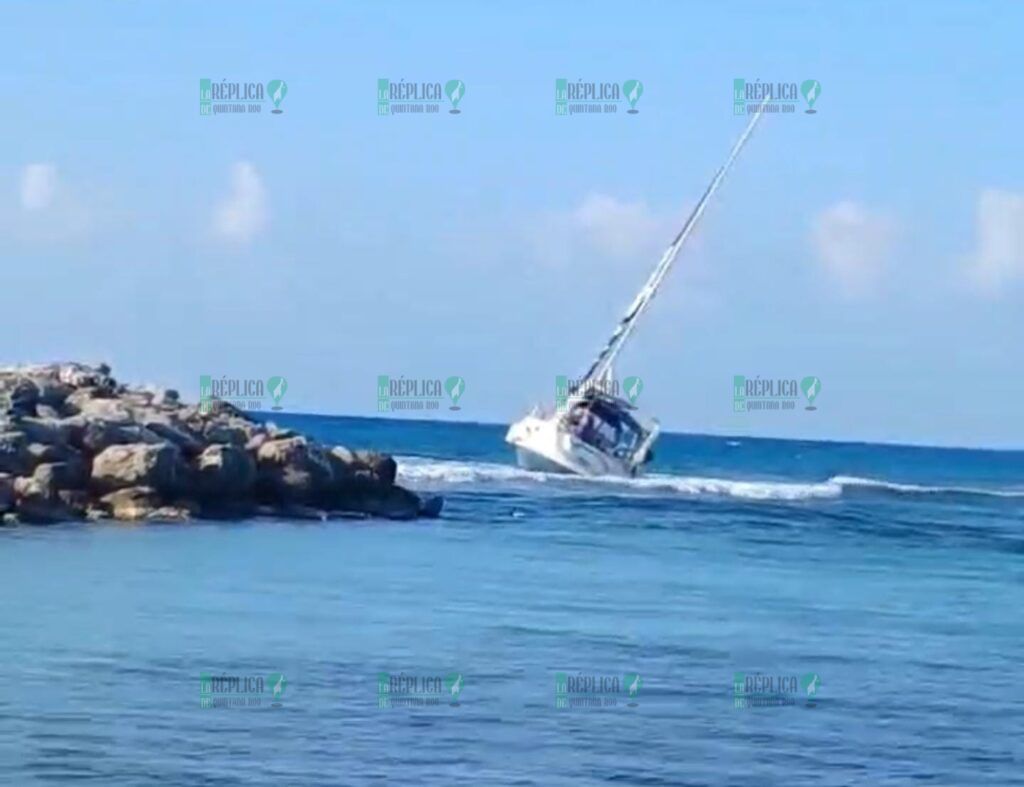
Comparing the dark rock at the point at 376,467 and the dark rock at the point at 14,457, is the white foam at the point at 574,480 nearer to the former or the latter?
the dark rock at the point at 376,467

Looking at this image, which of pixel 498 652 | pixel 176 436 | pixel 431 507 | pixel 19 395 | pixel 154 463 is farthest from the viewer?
pixel 431 507

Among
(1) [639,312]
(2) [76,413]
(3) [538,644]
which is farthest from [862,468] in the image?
(3) [538,644]

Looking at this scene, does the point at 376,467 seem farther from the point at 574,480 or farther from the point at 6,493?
the point at 574,480

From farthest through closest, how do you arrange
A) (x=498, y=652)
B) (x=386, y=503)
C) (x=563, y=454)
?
(x=563, y=454), (x=386, y=503), (x=498, y=652)

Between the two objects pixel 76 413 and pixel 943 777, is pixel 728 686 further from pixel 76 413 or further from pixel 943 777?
pixel 76 413

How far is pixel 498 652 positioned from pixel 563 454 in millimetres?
33638

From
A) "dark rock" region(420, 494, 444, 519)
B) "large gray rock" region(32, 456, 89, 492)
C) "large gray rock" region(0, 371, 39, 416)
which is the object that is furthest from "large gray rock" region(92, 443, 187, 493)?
"dark rock" region(420, 494, 444, 519)

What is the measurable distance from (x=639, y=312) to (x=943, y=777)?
40360mm

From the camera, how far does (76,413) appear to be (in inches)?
1377

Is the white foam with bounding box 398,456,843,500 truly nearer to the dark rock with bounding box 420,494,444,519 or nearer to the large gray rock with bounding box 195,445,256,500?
the dark rock with bounding box 420,494,444,519

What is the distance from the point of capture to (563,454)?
2079 inches

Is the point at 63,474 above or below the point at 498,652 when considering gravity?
above

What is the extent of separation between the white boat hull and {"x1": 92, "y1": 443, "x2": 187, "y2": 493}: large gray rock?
2189 centimetres

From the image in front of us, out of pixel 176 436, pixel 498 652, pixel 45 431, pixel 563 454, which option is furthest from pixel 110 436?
pixel 563 454
